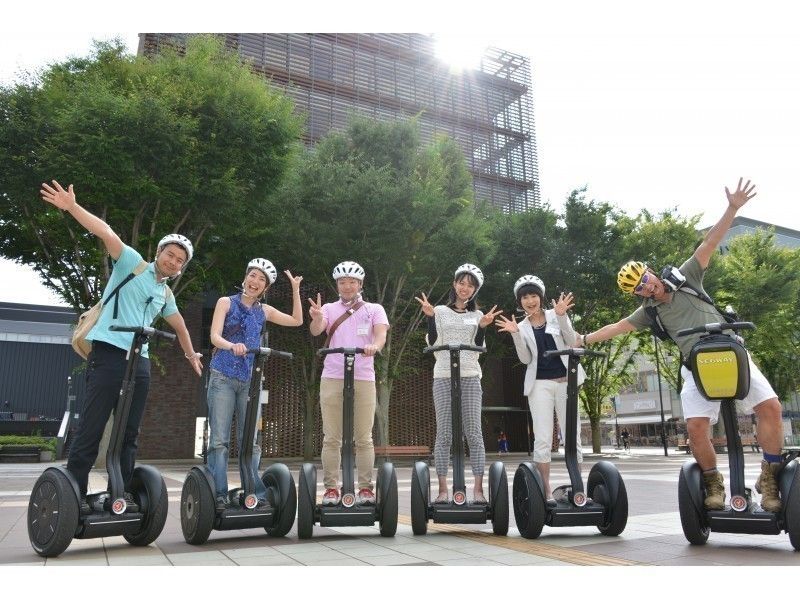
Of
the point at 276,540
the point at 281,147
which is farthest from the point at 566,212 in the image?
the point at 276,540

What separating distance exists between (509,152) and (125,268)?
3777 centimetres

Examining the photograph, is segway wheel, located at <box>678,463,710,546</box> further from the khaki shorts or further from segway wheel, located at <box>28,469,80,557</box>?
segway wheel, located at <box>28,469,80,557</box>

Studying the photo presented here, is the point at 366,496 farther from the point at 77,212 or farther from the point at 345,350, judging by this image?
the point at 77,212

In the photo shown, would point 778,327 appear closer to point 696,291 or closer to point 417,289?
point 417,289

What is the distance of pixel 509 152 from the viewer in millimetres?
39969

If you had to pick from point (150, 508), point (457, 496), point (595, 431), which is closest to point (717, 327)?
point (457, 496)

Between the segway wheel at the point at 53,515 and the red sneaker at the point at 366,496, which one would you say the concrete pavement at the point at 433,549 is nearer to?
the segway wheel at the point at 53,515

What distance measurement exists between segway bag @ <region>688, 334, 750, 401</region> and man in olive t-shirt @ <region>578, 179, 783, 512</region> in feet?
0.65

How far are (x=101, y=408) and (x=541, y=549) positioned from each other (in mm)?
3152

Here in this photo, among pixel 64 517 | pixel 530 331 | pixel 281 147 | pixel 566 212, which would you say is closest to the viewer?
pixel 64 517

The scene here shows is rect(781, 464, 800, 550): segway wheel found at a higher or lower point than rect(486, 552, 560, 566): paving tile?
higher

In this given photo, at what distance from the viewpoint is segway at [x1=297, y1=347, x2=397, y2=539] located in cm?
465

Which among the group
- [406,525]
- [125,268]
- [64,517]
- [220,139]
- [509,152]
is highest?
[509,152]

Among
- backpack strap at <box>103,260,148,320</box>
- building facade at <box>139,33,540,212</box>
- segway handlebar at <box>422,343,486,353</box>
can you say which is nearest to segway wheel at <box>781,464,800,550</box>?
segway handlebar at <box>422,343,486,353</box>
